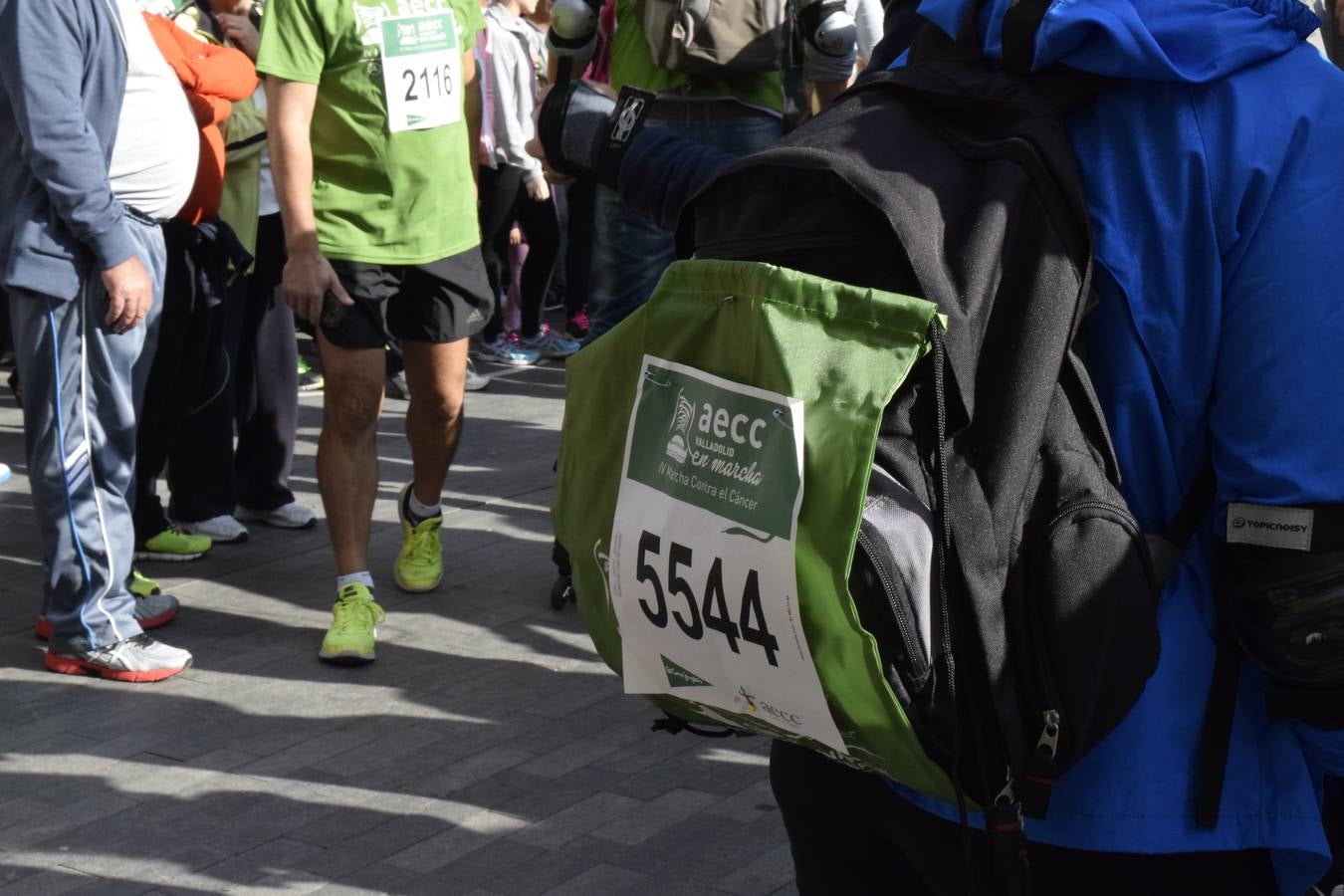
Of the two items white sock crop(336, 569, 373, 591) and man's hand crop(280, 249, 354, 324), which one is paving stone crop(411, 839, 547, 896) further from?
man's hand crop(280, 249, 354, 324)

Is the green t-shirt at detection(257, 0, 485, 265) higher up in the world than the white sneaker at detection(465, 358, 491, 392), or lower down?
higher up

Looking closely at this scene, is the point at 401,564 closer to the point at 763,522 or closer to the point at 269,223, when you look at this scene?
the point at 269,223

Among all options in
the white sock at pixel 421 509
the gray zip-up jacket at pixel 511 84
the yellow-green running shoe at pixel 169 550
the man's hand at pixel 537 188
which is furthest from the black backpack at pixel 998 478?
the man's hand at pixel 537 188

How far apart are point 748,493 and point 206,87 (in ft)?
12.5

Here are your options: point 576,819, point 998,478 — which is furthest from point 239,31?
point 998,478

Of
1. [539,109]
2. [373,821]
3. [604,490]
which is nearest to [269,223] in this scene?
[373,821]

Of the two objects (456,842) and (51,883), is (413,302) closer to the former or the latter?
(456,842)

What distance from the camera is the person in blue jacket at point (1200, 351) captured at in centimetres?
147

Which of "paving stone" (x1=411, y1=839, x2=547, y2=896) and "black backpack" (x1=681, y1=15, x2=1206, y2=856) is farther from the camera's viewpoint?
"paving stone" (x1=411, y1=839, x2=547, y2=896)

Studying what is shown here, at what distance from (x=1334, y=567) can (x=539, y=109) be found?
1059 millimetres

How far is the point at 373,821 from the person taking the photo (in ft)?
12.3

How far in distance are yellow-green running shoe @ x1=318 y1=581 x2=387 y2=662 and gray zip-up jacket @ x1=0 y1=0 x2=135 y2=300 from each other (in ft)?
3.75

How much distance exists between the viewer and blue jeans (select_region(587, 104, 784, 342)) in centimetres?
489

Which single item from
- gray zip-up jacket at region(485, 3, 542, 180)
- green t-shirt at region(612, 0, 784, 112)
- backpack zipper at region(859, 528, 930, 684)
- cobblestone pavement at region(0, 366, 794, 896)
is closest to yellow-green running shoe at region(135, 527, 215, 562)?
cobblestone pavement at region(0, 366, 794, 896)
